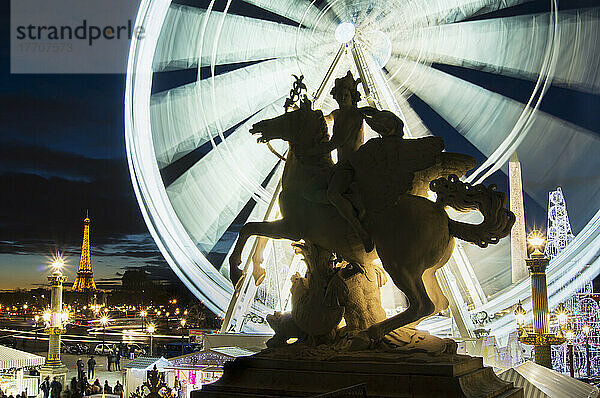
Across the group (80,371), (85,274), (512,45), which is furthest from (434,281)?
(85,274)

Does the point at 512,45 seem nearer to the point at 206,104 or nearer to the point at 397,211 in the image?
the point at 206,104

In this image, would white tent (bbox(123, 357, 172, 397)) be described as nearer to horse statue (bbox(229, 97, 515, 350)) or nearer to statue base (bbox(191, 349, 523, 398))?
statue base (bbox(191, 349, 523, 398))

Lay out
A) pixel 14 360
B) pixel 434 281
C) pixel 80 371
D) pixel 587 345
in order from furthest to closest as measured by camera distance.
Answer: pixel 587 345 → pixel 80 371 → pixel 14 360 → pixel 434 281

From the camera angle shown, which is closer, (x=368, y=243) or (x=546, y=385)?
(x=368, y=243)

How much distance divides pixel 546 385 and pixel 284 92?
8.72 metres

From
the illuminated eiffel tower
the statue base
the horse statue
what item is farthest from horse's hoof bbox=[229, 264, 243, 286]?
the illuminated eiffel tower

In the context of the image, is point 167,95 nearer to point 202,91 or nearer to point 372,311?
point 202,91

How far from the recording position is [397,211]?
18.0ft

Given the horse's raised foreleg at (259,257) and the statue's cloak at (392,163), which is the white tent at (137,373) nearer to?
the horse's raised foreleg at (259,257)

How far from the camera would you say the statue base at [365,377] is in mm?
4859

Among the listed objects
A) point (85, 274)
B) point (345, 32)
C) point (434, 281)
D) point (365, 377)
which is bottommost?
point (365, 377)

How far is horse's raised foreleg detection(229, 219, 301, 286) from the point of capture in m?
5.83

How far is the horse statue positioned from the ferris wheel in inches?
276

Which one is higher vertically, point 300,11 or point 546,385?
point 300,11
